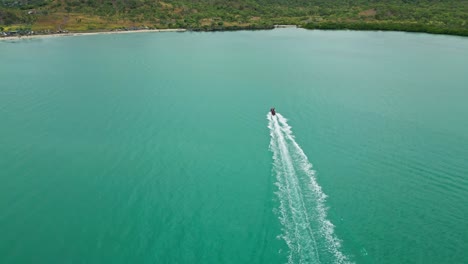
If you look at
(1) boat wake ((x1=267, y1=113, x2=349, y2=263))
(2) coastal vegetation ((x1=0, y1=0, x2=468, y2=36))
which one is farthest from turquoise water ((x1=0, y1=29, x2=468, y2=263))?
(2) coastal vegetation ((x1=0, y1=0, x2=468, y2=36))

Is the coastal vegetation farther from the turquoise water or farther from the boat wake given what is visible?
the boat wake

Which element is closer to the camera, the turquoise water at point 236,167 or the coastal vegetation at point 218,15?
the turquoise water at point 236,167

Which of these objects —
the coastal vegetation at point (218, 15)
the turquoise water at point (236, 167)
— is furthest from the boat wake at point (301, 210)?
the coastal vegetation at point (218, 15)

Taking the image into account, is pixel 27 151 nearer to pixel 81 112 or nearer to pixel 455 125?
pixel 81 112

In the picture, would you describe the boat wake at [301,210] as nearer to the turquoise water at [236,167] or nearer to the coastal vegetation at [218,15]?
the turquoise water at [236,167]

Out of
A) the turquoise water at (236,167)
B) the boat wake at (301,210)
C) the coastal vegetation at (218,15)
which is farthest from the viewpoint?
the coastal vegetation at (218,15)

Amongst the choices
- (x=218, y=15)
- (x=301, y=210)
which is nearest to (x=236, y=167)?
(x=301, y=210)
